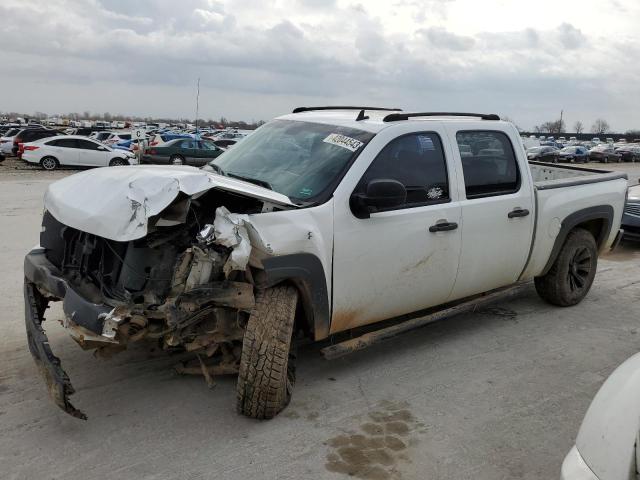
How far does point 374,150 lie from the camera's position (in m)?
4.08

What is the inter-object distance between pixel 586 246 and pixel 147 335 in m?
4.61

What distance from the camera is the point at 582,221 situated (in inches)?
226

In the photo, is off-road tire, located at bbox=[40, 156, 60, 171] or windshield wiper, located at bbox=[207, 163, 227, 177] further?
off-road tire, located at bbox=[40, 156, 60, 171]

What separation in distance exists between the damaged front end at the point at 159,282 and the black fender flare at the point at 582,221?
3.15m

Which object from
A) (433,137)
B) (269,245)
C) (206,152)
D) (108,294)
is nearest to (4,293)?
(108,294)

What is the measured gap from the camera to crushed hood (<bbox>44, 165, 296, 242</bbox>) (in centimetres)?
316

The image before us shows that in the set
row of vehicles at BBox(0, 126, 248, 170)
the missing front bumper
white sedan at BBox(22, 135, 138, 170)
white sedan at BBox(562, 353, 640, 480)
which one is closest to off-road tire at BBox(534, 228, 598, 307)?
white sedan at BBox(562, 353, 640, 480)

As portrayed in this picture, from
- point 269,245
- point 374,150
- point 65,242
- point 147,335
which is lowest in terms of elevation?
point 147,335

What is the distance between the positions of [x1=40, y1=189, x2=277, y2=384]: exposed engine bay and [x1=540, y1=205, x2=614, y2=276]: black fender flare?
10.5ft

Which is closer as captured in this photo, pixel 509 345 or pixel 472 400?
pixel 472 400

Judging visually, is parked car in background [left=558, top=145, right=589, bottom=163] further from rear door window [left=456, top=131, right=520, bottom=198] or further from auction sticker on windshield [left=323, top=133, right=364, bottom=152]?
auction sticker on windshield [left=323, top=133, right=364, bottom=152]

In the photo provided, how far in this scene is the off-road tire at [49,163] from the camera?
22.6 m

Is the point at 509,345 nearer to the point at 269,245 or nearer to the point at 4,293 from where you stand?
the point at 269,245

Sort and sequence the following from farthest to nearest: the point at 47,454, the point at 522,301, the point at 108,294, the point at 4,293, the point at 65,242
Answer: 1. the point at 522,301
2. the point at 4,293
3. the point at 65,242
4. the point at 108,294
5. the point at 47,454
